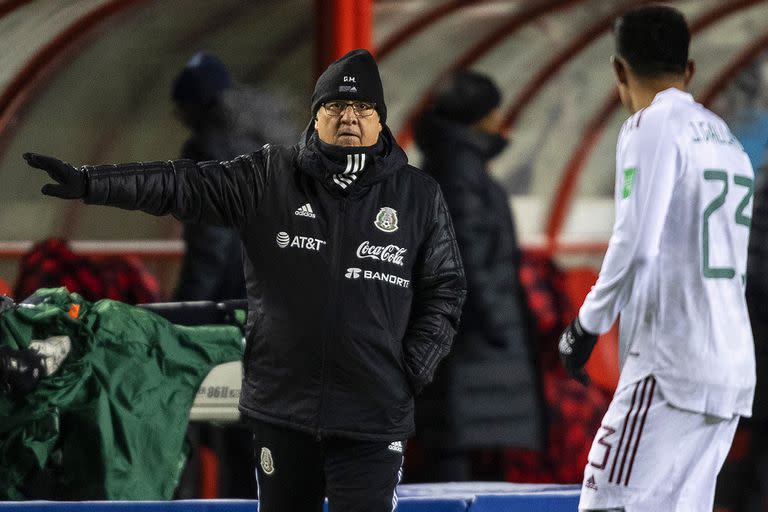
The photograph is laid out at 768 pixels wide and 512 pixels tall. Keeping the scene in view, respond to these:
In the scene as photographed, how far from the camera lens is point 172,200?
14.1 feet

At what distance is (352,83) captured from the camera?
427cm

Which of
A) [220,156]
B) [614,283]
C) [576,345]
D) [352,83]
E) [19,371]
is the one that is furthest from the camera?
[220,156]

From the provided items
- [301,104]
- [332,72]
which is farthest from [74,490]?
[301,104]

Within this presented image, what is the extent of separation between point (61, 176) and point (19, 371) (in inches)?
44.0

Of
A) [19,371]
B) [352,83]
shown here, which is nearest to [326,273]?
[352,83]

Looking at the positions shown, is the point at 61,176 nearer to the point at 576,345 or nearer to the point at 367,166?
the point at 367,166

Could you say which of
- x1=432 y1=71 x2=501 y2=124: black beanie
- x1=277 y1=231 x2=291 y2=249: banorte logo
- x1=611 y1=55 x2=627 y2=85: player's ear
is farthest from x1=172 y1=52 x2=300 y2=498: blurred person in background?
x1=611 y1=55 x2=627 y2=85: player's ear

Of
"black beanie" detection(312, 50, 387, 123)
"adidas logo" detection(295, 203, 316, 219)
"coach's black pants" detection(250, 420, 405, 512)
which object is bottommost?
"coach's black pants" detection(250, 420, 405, 512)

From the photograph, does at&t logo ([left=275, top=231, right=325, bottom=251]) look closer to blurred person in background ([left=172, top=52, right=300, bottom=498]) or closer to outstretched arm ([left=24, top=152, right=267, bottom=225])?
outstretched arm ([left=24, top=152, right=267, bottom=225])

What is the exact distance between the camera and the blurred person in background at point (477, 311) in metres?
6.37

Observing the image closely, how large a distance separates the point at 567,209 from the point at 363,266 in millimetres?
9557

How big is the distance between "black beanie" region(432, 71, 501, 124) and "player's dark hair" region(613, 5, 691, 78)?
7.35 ft

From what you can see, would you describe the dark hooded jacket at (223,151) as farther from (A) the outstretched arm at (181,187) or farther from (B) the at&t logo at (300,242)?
(B) the at&t logo at (300,242)

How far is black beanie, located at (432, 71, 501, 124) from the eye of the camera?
6508 millimetres
